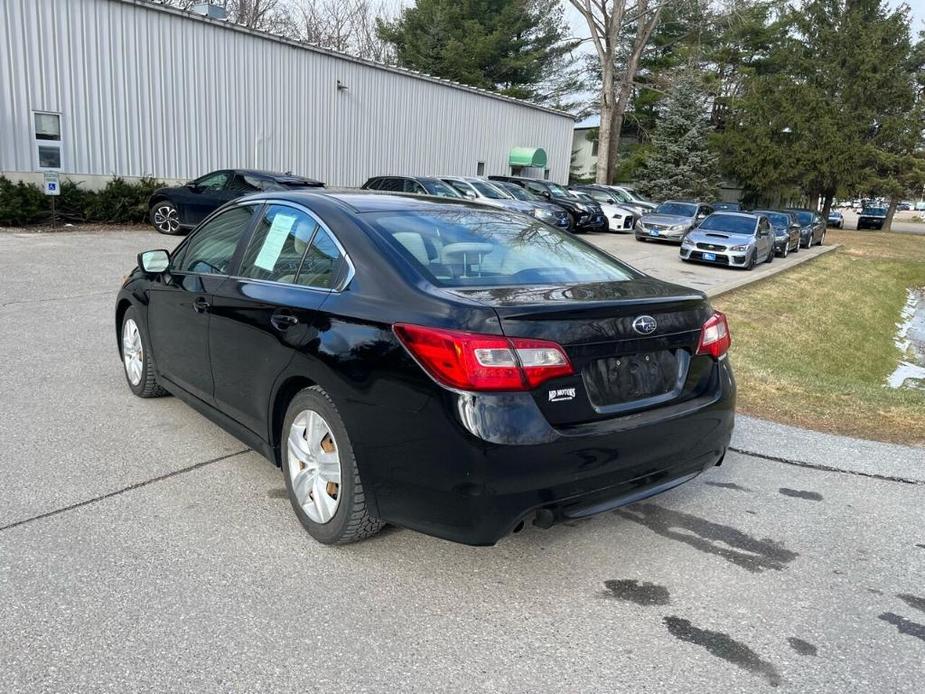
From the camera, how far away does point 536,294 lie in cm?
318

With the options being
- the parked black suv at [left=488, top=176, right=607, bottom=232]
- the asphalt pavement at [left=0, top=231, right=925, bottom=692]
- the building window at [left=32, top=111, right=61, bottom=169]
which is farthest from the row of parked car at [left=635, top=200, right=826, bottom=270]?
the building window at [left=32, top=111, right=61, bottom=169]

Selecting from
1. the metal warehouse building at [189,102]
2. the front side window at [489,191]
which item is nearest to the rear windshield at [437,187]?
the front side window at [489,191]

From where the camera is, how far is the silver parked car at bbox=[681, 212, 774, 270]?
18297 mm

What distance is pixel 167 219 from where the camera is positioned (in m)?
17.3

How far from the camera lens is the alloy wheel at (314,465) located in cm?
334

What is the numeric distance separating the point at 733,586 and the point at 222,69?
21.6m

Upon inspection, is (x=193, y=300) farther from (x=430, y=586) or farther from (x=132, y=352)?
(x=430, y=586)

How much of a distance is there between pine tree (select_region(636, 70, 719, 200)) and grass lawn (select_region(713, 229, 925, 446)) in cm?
1283

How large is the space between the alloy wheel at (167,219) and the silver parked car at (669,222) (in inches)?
549

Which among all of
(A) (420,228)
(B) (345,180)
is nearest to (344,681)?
(A) (420,228)

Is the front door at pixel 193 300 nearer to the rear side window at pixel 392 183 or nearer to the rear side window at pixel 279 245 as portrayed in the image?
the rear side window at pixel 279 245

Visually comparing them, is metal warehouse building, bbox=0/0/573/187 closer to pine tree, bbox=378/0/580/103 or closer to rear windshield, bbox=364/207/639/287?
pine tree, bbox=378/0/580/103

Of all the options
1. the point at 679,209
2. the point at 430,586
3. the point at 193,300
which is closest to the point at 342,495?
the point at 430,586

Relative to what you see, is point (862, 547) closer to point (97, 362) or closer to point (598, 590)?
point (598, 590)
